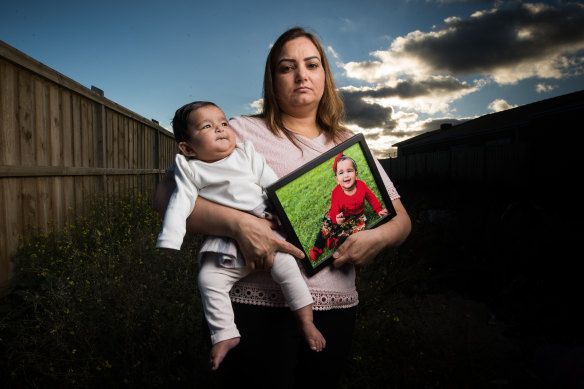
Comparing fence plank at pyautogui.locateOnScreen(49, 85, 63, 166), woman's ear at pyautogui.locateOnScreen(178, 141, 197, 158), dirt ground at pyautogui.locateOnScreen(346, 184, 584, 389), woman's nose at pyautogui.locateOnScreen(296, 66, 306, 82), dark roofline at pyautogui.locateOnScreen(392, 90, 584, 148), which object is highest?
dark roofline at pyautogui.locateOnScreen(392, 90, 584, 148)

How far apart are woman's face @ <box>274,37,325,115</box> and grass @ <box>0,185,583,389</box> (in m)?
2.26

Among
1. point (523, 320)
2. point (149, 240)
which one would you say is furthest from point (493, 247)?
point (149, 240)

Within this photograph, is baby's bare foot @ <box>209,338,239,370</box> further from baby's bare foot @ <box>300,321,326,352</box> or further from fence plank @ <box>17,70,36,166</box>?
fence plank @ <box>17,70,36,166</box>

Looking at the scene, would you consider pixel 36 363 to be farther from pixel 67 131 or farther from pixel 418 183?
pixel 418 183

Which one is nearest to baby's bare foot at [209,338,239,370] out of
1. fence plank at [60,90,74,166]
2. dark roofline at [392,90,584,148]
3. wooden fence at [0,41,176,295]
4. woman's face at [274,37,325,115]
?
woman's face at [274,37,325,115]

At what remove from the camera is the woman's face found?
4.43ft

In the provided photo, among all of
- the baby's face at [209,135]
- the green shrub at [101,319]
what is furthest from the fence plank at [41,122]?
the baby's face at [209,135]

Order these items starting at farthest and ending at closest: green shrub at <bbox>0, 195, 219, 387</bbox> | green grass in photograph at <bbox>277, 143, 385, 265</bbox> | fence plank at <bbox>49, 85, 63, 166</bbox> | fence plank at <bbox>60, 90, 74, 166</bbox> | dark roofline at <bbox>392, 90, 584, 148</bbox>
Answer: dark roofline at <bbox>392, 90, 584, 148</bbox>
fence plank at <bbox>60, 90, 74, 166</bbox>
fence plank at <bbox>49, 85, 63, 166</bbox>
green shrub at <bbox>0, 195, 219, 387</bbox>
green grass in photograph at <bbox>277, 143, 385, 265</bbox>

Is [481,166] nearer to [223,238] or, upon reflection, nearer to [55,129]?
[55,129]

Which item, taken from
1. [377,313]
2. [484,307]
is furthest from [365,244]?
[484,307]

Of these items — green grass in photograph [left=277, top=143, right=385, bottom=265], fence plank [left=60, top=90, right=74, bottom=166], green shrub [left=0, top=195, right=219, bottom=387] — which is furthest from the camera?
fence plank [left=60, top=90, right=74, bottom=166]

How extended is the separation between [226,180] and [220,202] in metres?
0.09

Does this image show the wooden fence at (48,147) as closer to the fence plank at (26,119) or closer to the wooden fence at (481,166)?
the fence plank at (26,119)

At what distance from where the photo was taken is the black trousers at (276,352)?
1300 millimetres
